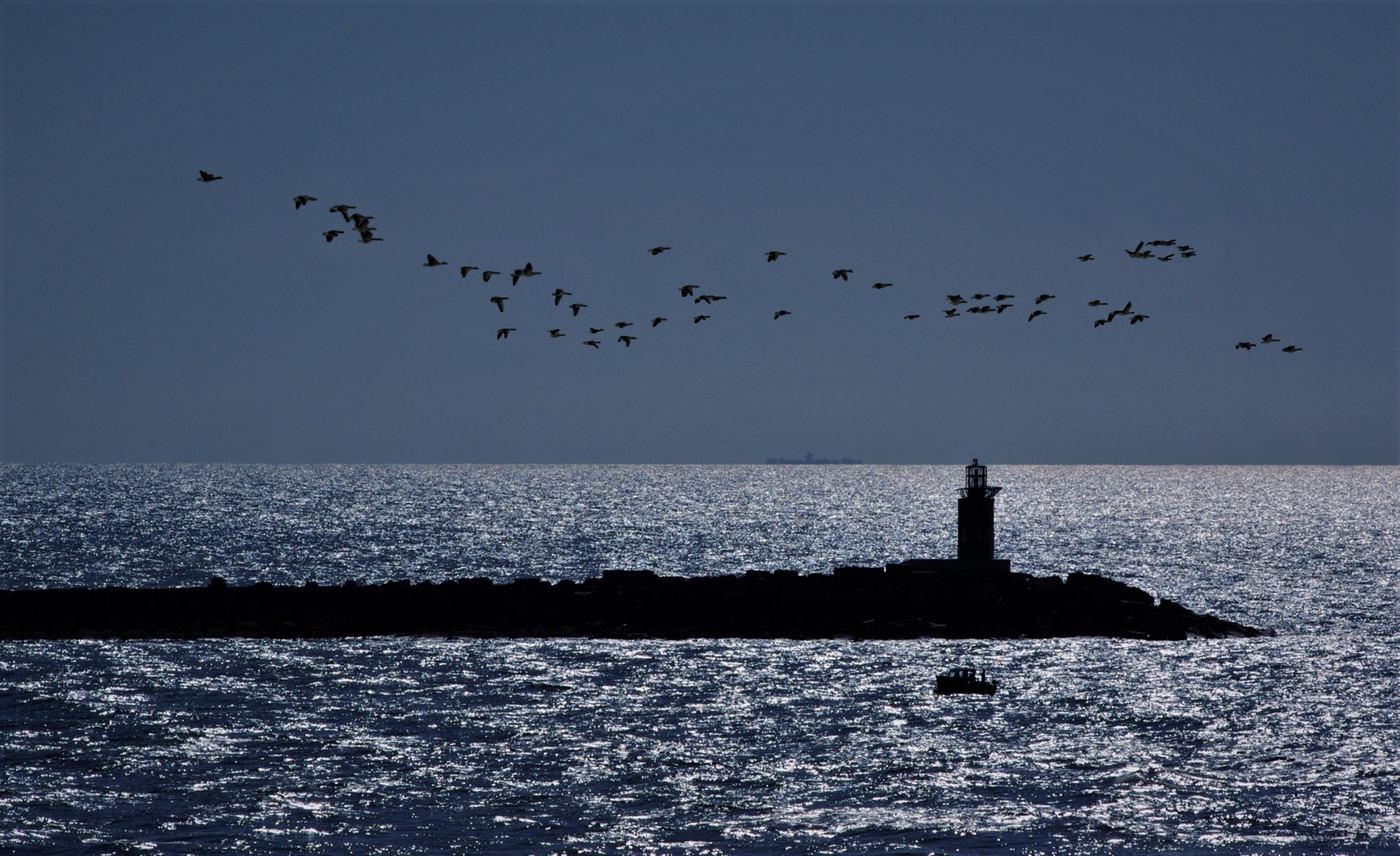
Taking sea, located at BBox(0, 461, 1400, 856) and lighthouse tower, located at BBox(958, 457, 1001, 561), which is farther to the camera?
lighthouse tower, located at BBox(958, 457, 1001, 561)

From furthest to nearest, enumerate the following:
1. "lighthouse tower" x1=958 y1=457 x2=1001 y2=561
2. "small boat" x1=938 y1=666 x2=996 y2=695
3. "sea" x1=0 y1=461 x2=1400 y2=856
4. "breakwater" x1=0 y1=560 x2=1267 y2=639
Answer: "lighthouse tower" x1=958 y1=457 x2=1001 y2=561 < "breakwater" x1=0 y1=560 x2=1267 y2=639 < "small boat" x1=938 y1=666 x2=996 y2=695 < "sea" x1=0 y1=461 x2=1400 y2=856

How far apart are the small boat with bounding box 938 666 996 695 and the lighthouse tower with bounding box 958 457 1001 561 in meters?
16.8

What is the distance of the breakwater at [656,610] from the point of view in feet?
197

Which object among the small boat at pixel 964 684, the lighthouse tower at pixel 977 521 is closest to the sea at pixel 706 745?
the small boat at pixel 964 684

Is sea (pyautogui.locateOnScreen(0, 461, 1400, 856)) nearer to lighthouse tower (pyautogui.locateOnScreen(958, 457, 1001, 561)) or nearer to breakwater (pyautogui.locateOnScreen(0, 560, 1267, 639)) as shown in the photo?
breakwater (pyautogui.locateOnScreen(0, 560, 1267, 639))

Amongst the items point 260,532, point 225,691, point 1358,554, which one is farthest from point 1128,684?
point 260,532

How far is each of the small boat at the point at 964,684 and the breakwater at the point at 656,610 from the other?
10532 millimetres

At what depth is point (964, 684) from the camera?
4862cm

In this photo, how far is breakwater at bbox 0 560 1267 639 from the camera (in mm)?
59919

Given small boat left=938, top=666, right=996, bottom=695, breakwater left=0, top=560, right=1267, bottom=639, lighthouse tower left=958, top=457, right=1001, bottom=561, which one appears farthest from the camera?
lighthouse tower left=958, top=457, right=1001, bottom=561

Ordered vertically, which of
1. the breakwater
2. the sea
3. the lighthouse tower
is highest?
the lighthouse tower

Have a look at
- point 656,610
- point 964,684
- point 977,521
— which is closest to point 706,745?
point 964,684

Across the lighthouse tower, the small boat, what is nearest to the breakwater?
the lighthouse tower

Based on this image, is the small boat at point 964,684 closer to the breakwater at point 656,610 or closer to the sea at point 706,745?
the sea at point 706,745
